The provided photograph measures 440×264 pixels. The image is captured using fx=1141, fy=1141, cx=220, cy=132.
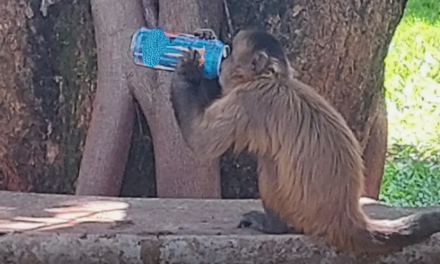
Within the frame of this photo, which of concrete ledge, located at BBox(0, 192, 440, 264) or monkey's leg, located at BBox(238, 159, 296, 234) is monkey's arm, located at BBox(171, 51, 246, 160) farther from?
concrete ledge, located at BBox(0, 192, 440, 264)

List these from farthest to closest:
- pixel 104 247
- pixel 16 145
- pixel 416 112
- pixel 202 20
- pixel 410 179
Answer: pixel 416 112, pixel 410 179, pixel 16 145, pixel 202 20, pixel 104 247

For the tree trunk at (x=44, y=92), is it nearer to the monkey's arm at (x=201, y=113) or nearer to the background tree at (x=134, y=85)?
the background tree at (x=134, y=85)

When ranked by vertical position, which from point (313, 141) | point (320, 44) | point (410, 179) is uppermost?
point (320, 44)

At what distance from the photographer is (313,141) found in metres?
3.23

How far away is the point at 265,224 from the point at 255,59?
19.4 inches

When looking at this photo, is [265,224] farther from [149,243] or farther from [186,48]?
[186,48]

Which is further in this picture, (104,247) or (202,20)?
(202,20)

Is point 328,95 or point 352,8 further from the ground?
point 352,8

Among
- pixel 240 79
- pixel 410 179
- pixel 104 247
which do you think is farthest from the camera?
pixel 410 179

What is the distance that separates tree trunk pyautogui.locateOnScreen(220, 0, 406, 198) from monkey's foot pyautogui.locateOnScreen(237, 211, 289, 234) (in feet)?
3.32

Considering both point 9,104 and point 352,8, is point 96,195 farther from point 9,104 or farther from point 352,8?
point 352,8

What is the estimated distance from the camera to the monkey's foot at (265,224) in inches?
133

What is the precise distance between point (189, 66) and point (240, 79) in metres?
0.16

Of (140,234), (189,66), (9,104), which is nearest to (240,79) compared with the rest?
(189,66)
